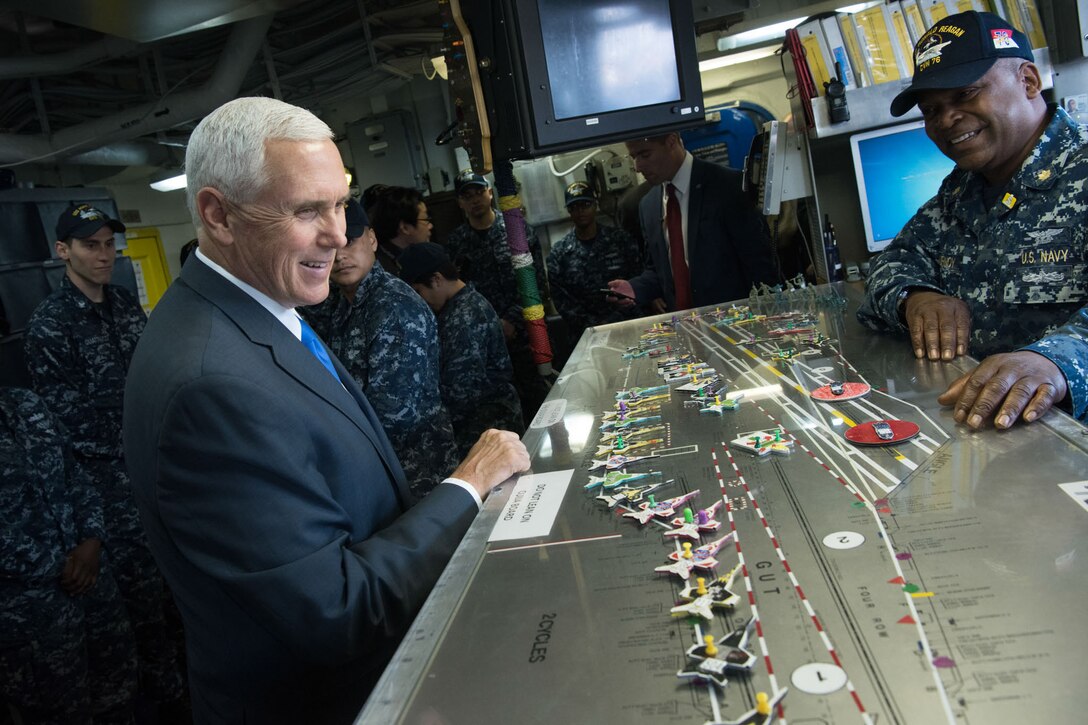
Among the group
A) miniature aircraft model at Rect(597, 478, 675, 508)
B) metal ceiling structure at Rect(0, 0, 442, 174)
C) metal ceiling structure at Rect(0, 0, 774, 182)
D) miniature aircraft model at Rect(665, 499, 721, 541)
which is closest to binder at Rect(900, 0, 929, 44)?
metal ceiling structure at Rect(0, 0, 774, 182)

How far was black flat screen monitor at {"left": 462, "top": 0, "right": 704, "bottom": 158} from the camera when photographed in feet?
9.71

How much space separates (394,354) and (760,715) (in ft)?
6.19

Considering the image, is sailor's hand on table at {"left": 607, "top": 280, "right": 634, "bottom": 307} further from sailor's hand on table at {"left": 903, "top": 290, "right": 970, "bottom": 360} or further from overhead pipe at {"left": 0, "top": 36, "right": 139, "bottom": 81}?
overhead pipe at {"left": 0, "top": 36, "right": 139, "bottom": 81}

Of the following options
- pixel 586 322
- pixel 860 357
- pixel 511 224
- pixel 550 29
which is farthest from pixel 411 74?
pixel 860 357

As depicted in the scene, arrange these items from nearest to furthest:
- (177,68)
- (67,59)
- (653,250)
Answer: (653,250) < (67,59) < (177,68)

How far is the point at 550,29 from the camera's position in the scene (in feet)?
9.78

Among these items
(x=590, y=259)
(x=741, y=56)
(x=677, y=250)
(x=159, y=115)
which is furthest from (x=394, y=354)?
(x=741, y=56)

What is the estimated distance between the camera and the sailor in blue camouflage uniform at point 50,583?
8.87 feet

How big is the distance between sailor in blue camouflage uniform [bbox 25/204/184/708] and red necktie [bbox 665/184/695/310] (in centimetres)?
279

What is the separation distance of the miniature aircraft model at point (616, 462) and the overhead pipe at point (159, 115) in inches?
193

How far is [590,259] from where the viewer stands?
566 cm

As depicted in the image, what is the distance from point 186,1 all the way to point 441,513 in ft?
11.8

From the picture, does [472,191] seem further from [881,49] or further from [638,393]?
[638,393]

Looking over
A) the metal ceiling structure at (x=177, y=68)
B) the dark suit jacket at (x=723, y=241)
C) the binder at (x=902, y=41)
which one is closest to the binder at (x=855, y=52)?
the binder at (x=902, y=41)
